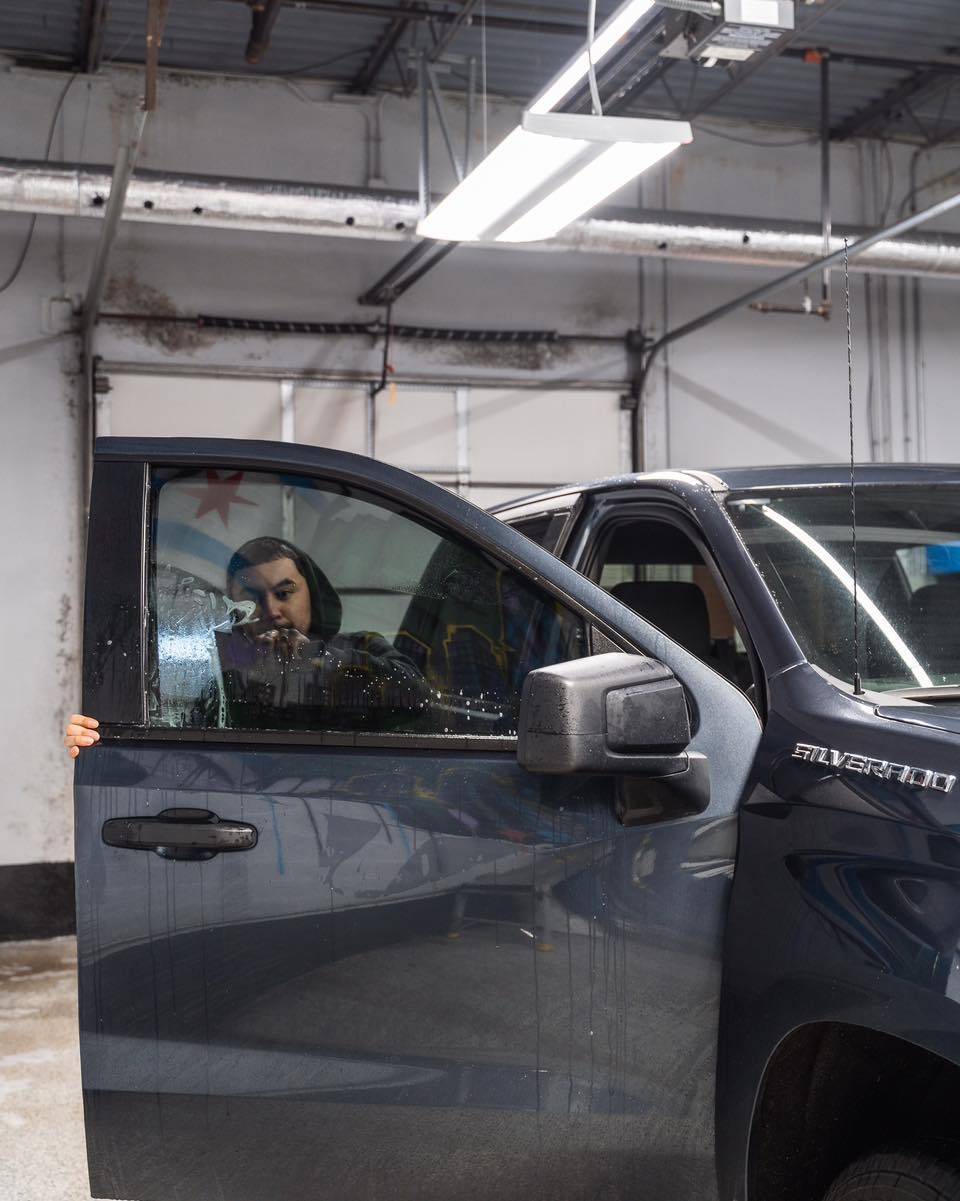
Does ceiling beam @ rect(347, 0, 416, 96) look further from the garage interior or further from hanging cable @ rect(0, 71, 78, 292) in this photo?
hanging cable @ rect(0, 71, 78, 292)

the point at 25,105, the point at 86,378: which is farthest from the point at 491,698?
the point at 25,105

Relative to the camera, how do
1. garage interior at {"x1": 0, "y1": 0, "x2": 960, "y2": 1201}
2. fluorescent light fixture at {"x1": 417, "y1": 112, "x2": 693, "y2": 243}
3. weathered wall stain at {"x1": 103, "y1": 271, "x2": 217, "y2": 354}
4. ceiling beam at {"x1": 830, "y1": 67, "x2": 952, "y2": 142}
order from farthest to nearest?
ceiling beam at {"x1": 830, "y1": 67, "x2": 952, "y2": 142} → weathered wall stain at {"x1": 103, "y1": 271, "x2": 217, "y2": 354} → garage interior at {"x1": 0, "y1": 0, "x2": 960, "y2": 1201} → fluorescent light fixture at {"x1": 417, "y1": 112, "x2": 693, "y2": 243}

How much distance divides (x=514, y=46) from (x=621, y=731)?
6347 millimetres

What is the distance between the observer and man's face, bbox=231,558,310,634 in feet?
7.18

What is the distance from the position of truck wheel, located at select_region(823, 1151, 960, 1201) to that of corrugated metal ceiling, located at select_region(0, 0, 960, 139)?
5867 mm

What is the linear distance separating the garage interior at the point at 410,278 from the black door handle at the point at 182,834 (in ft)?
14.7

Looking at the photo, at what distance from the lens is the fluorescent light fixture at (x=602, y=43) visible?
395cm

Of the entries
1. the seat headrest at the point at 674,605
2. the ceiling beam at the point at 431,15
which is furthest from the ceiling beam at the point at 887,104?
the seat headrest at the point at 674,605

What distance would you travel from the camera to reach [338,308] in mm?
7875

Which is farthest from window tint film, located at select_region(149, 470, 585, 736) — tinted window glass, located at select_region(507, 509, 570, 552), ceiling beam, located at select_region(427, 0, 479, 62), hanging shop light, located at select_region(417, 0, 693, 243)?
ceiling beam, located at select_region(427, 0, 479, 62)

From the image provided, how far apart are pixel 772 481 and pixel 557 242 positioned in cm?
415

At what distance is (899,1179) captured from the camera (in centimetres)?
175

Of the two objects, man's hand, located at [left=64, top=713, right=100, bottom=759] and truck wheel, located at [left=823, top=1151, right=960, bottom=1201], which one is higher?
man's hand, located at [left=64, top=713, right=100, bottom=759]

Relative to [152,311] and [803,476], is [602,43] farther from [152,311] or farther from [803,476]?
[152,311]
